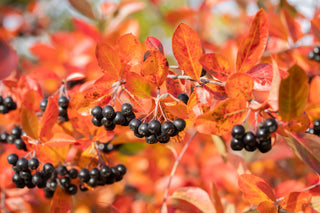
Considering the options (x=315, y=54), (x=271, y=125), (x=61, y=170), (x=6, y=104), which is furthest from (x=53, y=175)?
(x=315, y=54)

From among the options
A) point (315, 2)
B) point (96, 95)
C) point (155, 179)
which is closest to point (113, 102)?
point (96, 95)

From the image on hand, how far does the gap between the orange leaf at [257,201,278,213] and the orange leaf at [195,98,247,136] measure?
10.8 inches

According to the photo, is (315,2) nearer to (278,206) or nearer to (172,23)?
(172,23)

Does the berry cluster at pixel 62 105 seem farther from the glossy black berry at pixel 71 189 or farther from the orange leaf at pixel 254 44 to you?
the orange leaf at pixel 254 44

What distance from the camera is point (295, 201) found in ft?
2.84

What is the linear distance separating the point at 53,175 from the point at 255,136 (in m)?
0.74

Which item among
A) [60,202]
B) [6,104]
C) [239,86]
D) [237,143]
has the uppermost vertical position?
[239,86]

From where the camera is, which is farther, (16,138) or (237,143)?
(16,138)

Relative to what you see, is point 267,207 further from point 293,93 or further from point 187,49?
point 187,49

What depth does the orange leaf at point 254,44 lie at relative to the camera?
29.0 inches

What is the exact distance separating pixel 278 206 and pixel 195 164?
53.9 inches

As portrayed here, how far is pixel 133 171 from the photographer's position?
95.8 inches

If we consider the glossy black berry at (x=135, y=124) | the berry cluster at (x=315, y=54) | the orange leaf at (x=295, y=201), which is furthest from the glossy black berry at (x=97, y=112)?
the berry cluster at (x=315, y=54)

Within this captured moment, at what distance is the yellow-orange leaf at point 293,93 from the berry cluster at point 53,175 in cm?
65
